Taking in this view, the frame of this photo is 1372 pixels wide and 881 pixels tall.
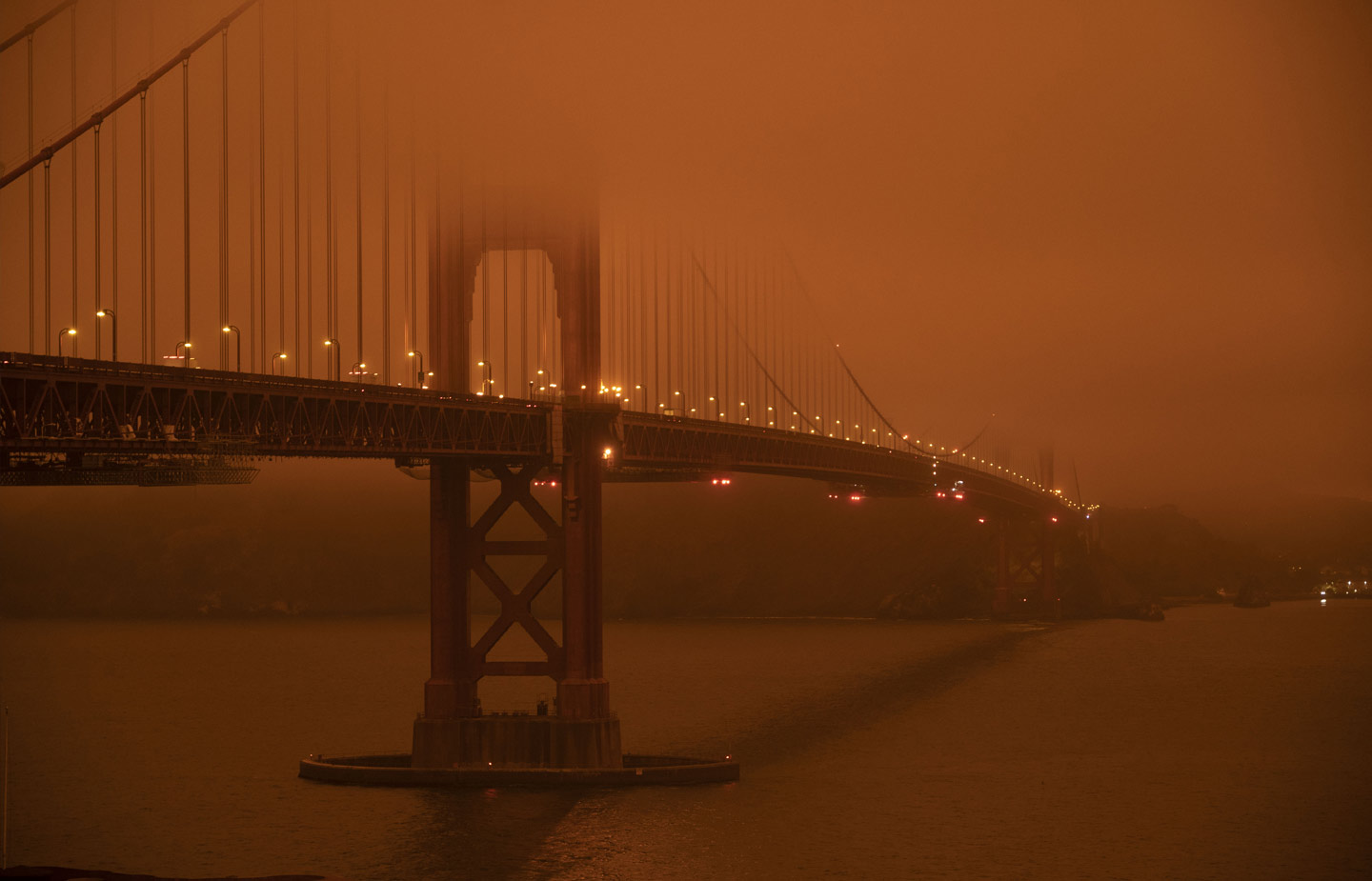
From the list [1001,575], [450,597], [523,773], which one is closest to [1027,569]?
[1001,575]

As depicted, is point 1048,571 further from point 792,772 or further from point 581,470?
point 581,470

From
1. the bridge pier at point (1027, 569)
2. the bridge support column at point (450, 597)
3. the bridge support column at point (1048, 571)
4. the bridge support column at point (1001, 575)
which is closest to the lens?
the bridge support column at point (450, 597)

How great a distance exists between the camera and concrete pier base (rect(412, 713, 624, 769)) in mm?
34438

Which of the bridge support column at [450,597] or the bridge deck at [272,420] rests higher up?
the bridge deck at [272,420]

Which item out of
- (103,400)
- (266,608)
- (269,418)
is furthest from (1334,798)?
(266,608)

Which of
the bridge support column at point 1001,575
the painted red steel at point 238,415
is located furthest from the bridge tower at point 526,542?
the bridge support column at point 1001,575

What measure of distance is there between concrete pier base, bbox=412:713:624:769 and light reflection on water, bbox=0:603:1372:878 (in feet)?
2.41

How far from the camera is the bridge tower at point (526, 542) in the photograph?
113 feet

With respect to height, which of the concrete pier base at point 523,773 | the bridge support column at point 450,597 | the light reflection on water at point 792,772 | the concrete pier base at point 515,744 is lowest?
the light reflection on water at point 792,772

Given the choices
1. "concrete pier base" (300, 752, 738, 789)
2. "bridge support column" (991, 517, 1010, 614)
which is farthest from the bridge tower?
"bridge support column" (991, 517, 1010, 614)

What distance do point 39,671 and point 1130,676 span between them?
55.9 m

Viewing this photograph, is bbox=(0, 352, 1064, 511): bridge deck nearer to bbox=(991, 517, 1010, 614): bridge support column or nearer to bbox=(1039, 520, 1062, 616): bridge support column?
bbox=(991, 517, 1010, 614): bridge support column

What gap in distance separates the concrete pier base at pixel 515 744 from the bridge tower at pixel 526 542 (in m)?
0.02

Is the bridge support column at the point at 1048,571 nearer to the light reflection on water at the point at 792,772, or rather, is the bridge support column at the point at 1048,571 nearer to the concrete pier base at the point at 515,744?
the light reflection on water at the point at 792,772
